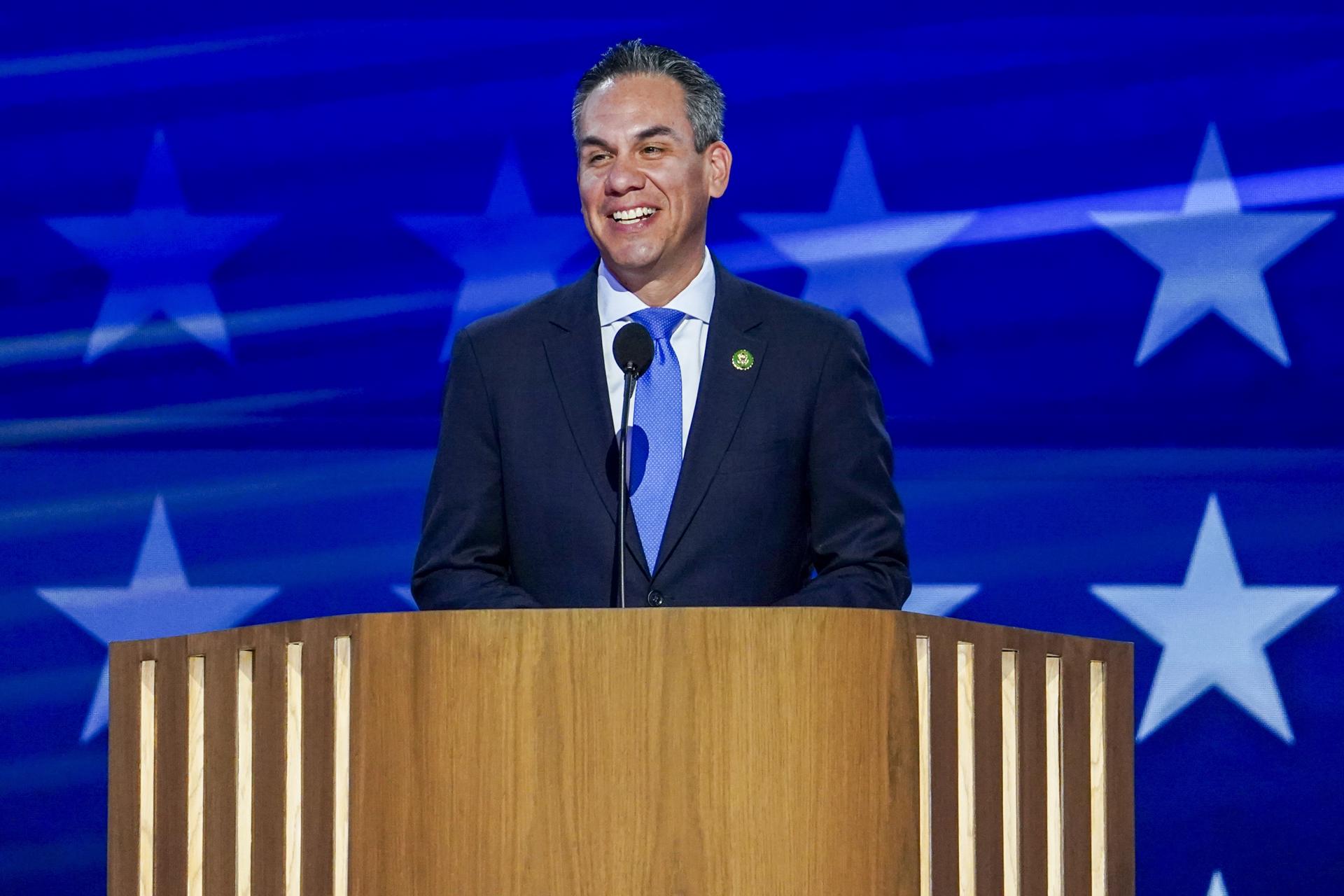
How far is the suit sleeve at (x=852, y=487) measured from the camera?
2.42 metres

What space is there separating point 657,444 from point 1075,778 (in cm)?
75

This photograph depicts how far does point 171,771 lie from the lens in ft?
6.75

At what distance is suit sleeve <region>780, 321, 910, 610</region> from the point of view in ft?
7.93

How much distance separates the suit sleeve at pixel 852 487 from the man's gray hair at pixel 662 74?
394 millimetres

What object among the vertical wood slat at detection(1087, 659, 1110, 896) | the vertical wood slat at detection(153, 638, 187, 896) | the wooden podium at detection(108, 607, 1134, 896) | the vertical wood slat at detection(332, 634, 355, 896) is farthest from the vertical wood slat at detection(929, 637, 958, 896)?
the vertical wood slat at detection(153, 638, 187, 896)

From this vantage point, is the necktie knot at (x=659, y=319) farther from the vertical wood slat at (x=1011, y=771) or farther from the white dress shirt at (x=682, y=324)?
the vertical wood slat at (x=1011, y=771)

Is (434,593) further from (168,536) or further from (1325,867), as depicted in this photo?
(1325,867)

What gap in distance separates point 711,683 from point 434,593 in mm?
714

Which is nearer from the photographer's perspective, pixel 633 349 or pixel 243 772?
pixel 243 772

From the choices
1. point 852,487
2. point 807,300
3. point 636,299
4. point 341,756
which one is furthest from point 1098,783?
point 807,300

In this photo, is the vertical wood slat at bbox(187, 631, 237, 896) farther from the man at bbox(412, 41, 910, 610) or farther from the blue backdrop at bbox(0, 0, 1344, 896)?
the blue backdrop at bbox(0, 0, 1344, 896)

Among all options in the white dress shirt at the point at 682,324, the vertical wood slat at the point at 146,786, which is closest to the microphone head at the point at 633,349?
the white dress shirt at the point at 682,324

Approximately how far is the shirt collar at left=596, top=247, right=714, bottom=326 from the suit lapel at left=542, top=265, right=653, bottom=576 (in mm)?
16

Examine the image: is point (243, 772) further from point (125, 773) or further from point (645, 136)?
point (645, 136)
